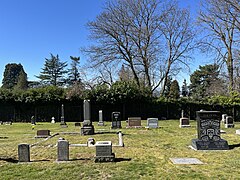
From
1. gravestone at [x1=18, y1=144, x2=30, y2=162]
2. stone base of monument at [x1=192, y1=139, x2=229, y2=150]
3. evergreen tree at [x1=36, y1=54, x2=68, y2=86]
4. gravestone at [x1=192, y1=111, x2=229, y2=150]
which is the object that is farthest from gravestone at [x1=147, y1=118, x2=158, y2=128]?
evergreen tree at [x1=36, y1=54, x2=68, y2=86]

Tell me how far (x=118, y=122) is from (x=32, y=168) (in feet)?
41.6

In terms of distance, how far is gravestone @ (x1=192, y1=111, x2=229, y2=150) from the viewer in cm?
1041

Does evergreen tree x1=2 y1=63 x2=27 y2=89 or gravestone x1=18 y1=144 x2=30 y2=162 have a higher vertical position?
evergreen tree x1=2 y1=63 x2=27 y2=89

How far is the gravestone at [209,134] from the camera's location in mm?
10414

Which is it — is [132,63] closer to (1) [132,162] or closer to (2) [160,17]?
(2) [160,17]

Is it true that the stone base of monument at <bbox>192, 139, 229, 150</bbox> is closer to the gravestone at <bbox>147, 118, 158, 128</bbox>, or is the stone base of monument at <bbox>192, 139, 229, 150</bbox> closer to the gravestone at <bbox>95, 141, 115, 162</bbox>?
the gravestone at <bbox>95, 141, 115, 162</bbox>

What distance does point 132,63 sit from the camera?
116ft

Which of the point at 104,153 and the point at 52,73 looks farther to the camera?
the point at 52,73

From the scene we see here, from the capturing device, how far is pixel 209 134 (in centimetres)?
1065

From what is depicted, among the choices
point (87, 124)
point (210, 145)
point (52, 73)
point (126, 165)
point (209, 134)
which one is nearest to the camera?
point (126, 165)

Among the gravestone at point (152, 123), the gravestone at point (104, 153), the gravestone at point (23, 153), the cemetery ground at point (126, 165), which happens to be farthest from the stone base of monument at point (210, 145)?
the gravestone at point (152, 123)

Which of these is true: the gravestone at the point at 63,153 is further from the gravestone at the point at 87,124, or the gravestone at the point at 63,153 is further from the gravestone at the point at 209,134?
the gravestone at the point at 87,124

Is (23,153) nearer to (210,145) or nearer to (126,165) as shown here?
(126,165)

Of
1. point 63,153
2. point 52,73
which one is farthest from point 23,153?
point 52,73
